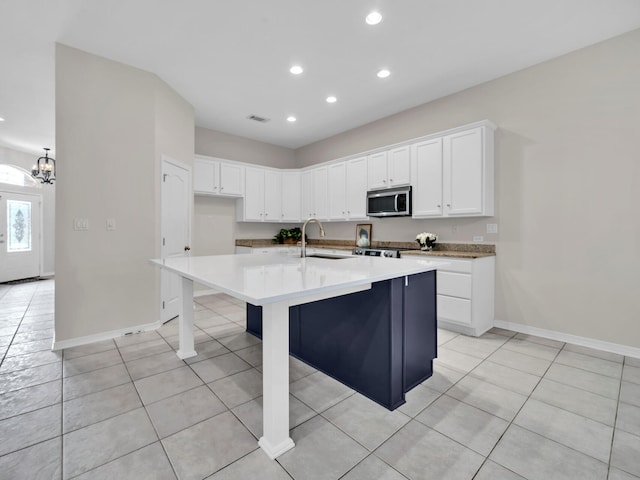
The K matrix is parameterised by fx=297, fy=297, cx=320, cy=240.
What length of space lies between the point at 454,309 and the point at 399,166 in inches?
78.9

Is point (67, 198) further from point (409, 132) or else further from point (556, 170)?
point (556, 170)

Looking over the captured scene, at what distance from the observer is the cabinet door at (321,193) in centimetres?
528

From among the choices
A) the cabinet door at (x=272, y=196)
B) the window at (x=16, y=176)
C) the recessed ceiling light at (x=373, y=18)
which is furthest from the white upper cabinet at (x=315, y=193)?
the window at (x=16, y=176)

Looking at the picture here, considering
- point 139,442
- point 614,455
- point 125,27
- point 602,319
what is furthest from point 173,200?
point 602,319

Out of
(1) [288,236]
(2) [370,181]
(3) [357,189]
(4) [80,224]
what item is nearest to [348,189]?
(3) [357,189]

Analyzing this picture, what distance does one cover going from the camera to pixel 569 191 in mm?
3002

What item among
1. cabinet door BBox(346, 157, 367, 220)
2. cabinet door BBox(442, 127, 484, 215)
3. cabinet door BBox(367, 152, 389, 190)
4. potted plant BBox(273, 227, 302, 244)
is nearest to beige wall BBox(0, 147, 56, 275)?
potted plant BBox(273, 227, 302, 244)

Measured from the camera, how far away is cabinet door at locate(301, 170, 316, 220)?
5554 mm

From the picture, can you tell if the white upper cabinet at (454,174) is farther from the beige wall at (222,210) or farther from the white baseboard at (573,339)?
the beige wall at (222,210)

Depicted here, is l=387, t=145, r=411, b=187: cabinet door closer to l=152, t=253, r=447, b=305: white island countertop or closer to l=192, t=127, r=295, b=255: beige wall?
l=152, t=253, r=447, b=305: white island countertop

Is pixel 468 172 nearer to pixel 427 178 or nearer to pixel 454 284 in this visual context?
pixel 427 178

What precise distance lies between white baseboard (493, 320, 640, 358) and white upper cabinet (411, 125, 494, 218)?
1300 millimetres

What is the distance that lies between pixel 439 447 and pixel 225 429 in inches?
45.9

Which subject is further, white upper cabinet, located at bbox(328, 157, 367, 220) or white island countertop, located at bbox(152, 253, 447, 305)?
white upper cabinet, located at bbox(328, 157, 367, 220)
